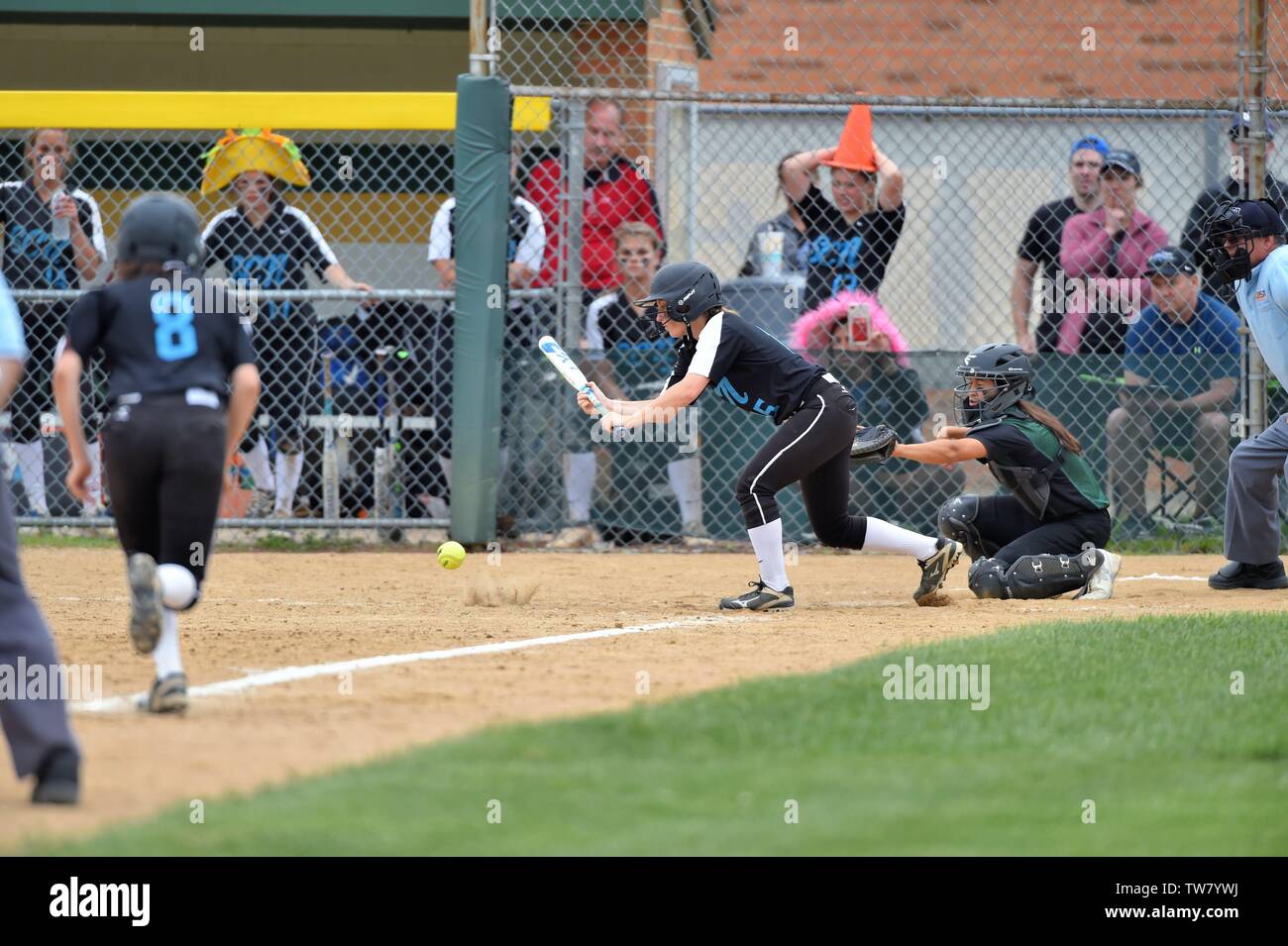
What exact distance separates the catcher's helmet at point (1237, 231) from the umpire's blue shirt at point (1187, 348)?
1.92m

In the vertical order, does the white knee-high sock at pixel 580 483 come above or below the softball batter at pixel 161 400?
below

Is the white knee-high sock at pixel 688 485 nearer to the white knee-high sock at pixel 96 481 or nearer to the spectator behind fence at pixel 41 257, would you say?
the white knee-high sock at pixel 96 481

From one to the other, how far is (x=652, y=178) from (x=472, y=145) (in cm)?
128

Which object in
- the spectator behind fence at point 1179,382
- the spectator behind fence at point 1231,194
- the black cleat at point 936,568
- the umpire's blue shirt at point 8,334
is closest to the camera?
the umpire's blue shirt at point 8,334

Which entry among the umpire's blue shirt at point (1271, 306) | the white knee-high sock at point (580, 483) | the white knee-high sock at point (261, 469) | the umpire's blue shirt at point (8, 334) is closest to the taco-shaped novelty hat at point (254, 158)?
the white knee-high sock at point (261, 469)

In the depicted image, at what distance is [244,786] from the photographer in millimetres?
4141

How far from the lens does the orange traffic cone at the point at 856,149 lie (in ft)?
35.4

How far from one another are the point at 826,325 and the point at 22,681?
7.42 meters

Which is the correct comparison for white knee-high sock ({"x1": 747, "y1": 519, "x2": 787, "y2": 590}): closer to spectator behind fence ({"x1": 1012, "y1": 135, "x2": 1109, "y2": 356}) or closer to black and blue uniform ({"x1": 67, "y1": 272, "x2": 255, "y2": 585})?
black and blue uniform ({"x1": 67, "y1": 272, "x2": 255, "y2": 585})

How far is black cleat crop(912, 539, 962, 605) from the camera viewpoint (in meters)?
8.38

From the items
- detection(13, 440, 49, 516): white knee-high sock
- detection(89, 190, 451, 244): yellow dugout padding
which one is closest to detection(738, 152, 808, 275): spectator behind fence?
detection(89, 190, 451, 244): yellow dugout padding

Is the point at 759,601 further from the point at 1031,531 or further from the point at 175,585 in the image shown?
the point at 175,585
